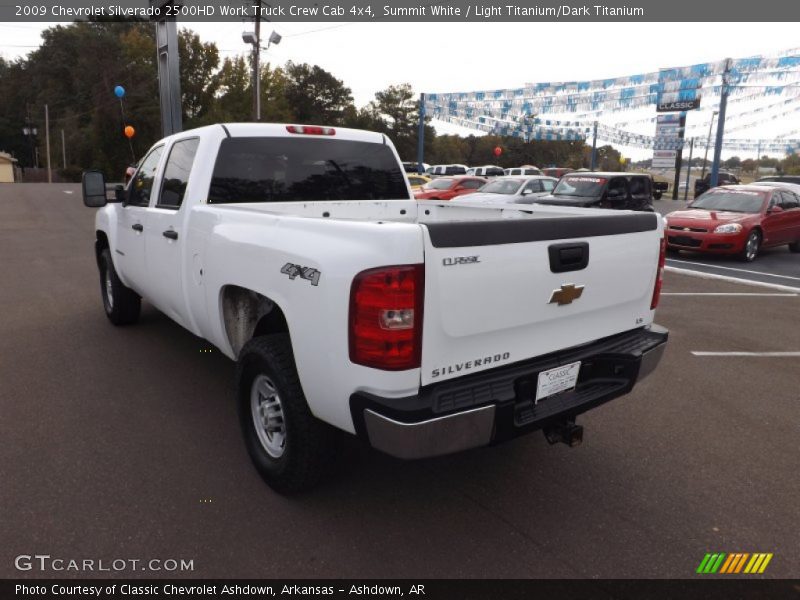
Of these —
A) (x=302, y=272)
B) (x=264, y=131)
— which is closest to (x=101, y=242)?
(x=264, y=131)

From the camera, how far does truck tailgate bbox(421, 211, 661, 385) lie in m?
2.39

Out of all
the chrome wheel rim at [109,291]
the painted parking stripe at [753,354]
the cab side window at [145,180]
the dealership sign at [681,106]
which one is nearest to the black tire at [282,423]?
the cab side window at [145,180]

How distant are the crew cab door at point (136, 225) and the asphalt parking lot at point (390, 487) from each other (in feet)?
2.54

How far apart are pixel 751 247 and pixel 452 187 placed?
34.9 feet

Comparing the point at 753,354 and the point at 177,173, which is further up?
the point at 177,173

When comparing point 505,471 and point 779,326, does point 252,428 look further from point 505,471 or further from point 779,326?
point 779,326

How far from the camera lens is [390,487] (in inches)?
127

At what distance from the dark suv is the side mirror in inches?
431

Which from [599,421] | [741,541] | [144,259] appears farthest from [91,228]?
[741,541]

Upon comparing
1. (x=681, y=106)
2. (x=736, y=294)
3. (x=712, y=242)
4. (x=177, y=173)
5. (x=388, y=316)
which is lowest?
(x=736, y=294)

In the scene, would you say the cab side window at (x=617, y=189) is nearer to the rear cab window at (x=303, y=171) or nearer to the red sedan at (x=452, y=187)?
the red sedan at (x=452, y=187)

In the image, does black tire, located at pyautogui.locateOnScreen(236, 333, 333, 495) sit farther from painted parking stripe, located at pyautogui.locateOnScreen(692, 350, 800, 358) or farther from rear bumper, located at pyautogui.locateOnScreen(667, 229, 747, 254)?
rear bumper, located at pyautogui.locateOnScreen(667, 229, 747, 254)

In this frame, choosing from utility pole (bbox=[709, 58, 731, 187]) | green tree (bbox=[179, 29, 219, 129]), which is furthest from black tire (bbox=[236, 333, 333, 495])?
green tree (bbox=[179, 29, 219, 129])

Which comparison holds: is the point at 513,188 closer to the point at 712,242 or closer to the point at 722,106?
the point at 712,242
